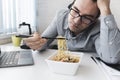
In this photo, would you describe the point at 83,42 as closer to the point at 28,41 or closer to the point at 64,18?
the point at 64,18

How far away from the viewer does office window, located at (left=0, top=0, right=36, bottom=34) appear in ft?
4.73

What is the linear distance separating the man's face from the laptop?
1.13 ft

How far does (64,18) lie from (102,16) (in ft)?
1.11

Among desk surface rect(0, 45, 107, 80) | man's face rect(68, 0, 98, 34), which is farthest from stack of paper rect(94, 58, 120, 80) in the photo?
man's face rect(68, 0, 98, 34)

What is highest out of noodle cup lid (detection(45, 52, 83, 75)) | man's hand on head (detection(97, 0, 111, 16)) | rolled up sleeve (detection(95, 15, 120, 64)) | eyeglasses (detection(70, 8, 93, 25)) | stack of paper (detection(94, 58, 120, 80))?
man's hand on head (detection(97, 0, 111, 16))

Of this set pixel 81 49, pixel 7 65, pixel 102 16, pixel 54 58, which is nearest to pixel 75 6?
pixel 102 16

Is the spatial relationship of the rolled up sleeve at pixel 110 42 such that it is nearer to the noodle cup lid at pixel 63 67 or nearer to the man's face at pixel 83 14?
the man's face at pixel 83 14

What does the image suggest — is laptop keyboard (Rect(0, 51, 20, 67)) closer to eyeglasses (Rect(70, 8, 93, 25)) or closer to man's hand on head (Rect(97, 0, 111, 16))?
eyeglasses (Rect(70, 8, 93, 25))

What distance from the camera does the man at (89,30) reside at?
1.02 meters

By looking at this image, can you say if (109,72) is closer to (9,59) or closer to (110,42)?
(110,42)

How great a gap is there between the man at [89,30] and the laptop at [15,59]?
0.08 meters

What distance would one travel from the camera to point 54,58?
2.85ft

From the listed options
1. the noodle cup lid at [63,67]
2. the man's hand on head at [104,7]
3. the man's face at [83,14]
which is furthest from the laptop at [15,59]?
the man's hand on head at [104,7]

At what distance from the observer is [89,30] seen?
123cm
